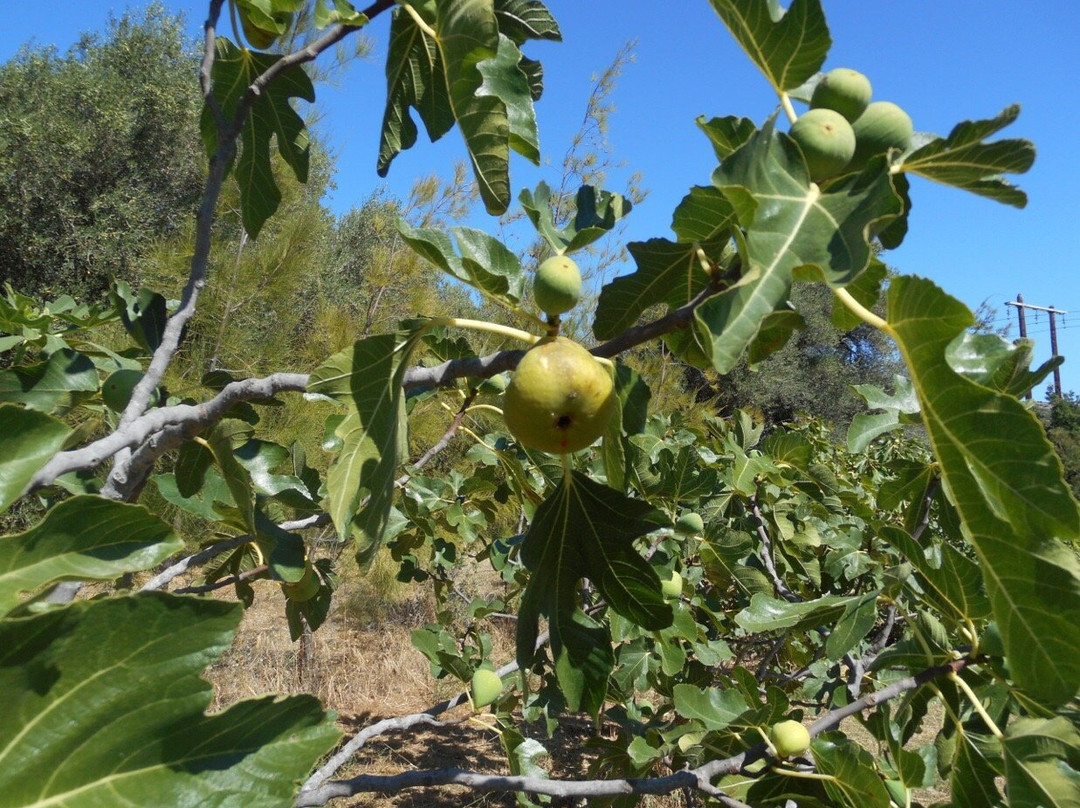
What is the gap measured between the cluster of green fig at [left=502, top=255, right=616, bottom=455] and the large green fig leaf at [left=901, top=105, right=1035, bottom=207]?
1.58 ft

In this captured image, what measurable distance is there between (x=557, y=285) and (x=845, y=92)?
46cm

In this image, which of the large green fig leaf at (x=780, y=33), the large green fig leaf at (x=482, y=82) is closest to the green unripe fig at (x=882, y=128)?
the large green fig leaf at (x=780, y=33)

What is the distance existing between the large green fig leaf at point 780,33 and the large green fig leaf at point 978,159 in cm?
18

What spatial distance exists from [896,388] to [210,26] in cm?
180

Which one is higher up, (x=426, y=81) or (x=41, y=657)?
(x=426, y=81)

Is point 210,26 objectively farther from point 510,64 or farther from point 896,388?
point 896,388

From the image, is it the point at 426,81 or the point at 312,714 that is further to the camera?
the point at 426,81

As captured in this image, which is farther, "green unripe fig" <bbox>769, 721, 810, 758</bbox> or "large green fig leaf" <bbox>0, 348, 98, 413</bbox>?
"green unripe fig" <bbox>769, 721, 810, 758</bbox>

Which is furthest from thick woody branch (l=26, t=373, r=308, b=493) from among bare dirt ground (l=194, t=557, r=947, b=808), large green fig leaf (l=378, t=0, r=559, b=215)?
bare dirt ground (l=194, t=557, r=947, b=808)

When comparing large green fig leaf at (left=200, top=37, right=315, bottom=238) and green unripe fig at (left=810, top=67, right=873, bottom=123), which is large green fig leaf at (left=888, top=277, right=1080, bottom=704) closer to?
green unripe fig at (left=810, top=67, right=873, bottom=123)

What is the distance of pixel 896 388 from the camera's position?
1938 mm

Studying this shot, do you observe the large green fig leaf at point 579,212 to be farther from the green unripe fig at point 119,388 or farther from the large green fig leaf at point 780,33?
the green unripe fig at point 119,388

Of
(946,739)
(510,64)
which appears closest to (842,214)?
(510,64)

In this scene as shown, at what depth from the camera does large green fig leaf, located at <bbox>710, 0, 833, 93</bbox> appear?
88cm
